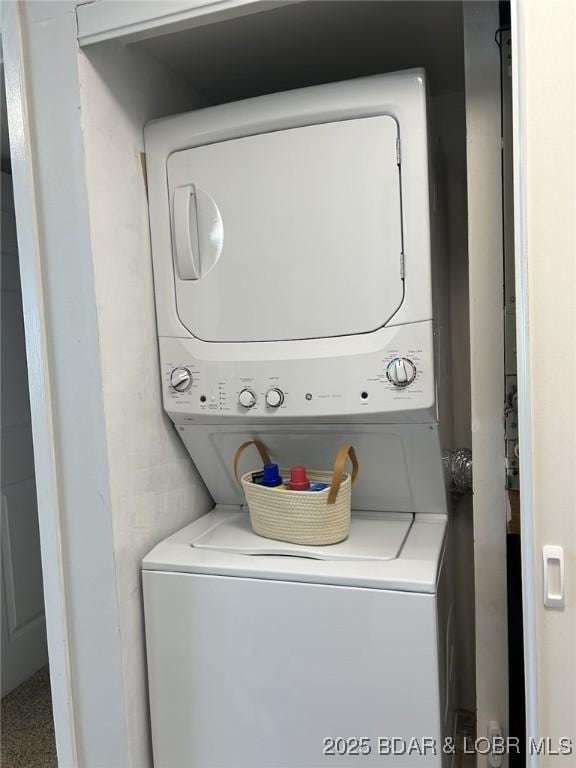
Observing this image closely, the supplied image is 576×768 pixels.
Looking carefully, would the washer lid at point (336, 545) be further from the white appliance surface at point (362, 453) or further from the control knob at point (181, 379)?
the control knob at point (181, 379)

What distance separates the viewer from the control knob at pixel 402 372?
4.39 ft

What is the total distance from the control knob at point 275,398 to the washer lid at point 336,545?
1.19 feet

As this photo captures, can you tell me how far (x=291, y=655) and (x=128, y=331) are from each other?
0.90m

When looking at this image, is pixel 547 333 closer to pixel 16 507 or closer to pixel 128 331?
pixel 128 331

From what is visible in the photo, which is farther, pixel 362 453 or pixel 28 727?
pixel 28 727

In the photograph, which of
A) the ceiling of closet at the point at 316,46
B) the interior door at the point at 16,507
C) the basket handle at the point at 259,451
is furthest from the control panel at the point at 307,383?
the interior door at the point at 16,507

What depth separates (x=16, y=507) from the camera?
2518mm

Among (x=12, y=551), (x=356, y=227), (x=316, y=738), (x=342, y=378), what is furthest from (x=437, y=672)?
(x=12, y=551)

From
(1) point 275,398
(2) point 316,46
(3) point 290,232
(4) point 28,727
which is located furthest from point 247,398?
(4) point 28,727

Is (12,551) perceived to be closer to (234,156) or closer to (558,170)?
(234,156)

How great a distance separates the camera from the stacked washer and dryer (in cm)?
129

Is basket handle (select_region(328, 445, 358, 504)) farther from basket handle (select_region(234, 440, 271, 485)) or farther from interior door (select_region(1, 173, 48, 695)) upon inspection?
interior door (select_region(1, 173, 48, 695))

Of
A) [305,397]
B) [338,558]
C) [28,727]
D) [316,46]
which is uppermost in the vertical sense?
[316,46]

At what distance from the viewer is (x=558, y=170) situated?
3.33 feet
